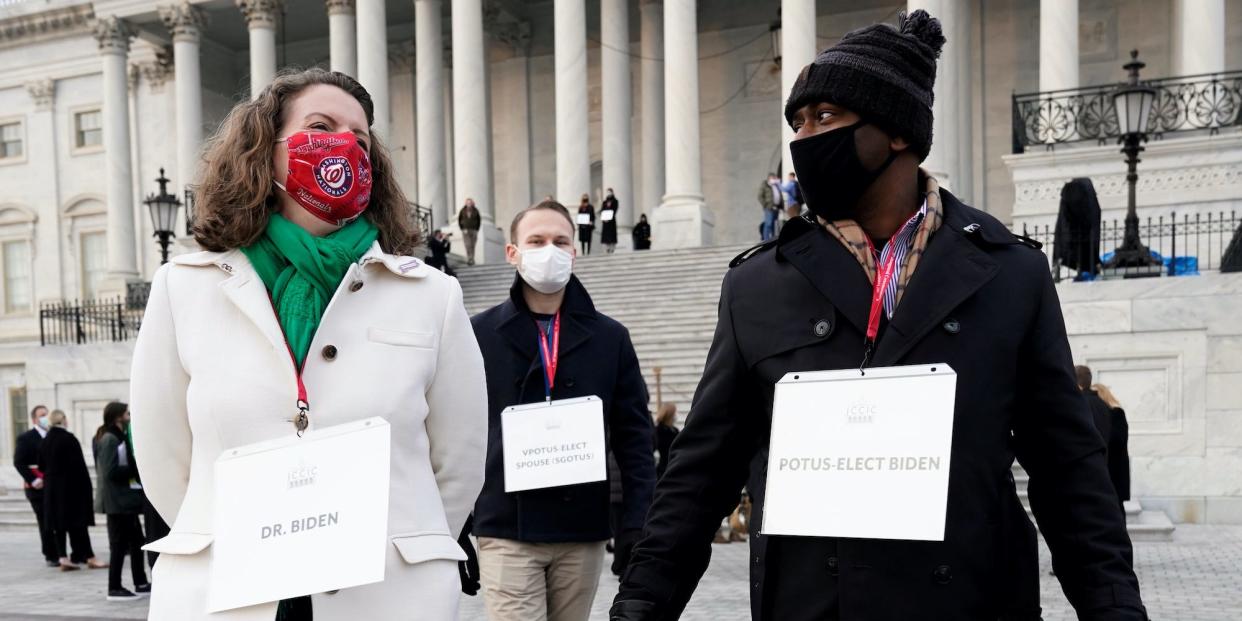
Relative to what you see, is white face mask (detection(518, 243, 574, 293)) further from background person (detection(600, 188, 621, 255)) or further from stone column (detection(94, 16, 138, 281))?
stone column (detection(94, 16, 138, 281))

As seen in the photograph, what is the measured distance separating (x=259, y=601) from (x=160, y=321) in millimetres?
730

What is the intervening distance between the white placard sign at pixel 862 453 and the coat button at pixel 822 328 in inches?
4.2

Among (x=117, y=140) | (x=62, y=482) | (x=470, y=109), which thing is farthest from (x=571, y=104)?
(x=62, y=482)

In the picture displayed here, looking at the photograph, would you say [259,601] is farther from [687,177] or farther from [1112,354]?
[687,177]

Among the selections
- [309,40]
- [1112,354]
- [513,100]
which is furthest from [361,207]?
[309,40]

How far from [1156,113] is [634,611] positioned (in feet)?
69.7

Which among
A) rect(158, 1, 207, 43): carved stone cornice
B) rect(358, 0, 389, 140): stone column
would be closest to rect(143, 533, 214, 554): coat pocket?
rect(358, 0, 389, 140): stone column

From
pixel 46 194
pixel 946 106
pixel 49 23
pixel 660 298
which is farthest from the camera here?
pixel 46 194

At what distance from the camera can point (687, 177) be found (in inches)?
1083

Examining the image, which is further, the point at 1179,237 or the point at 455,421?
the point at 1179,237

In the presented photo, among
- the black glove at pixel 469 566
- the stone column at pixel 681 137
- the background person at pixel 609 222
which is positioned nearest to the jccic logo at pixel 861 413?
the black glove at pixel 469 566

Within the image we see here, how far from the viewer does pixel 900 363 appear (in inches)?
94.1

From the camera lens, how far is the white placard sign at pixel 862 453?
2.25 metres

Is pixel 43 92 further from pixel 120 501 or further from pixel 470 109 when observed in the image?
pixel 120 501
